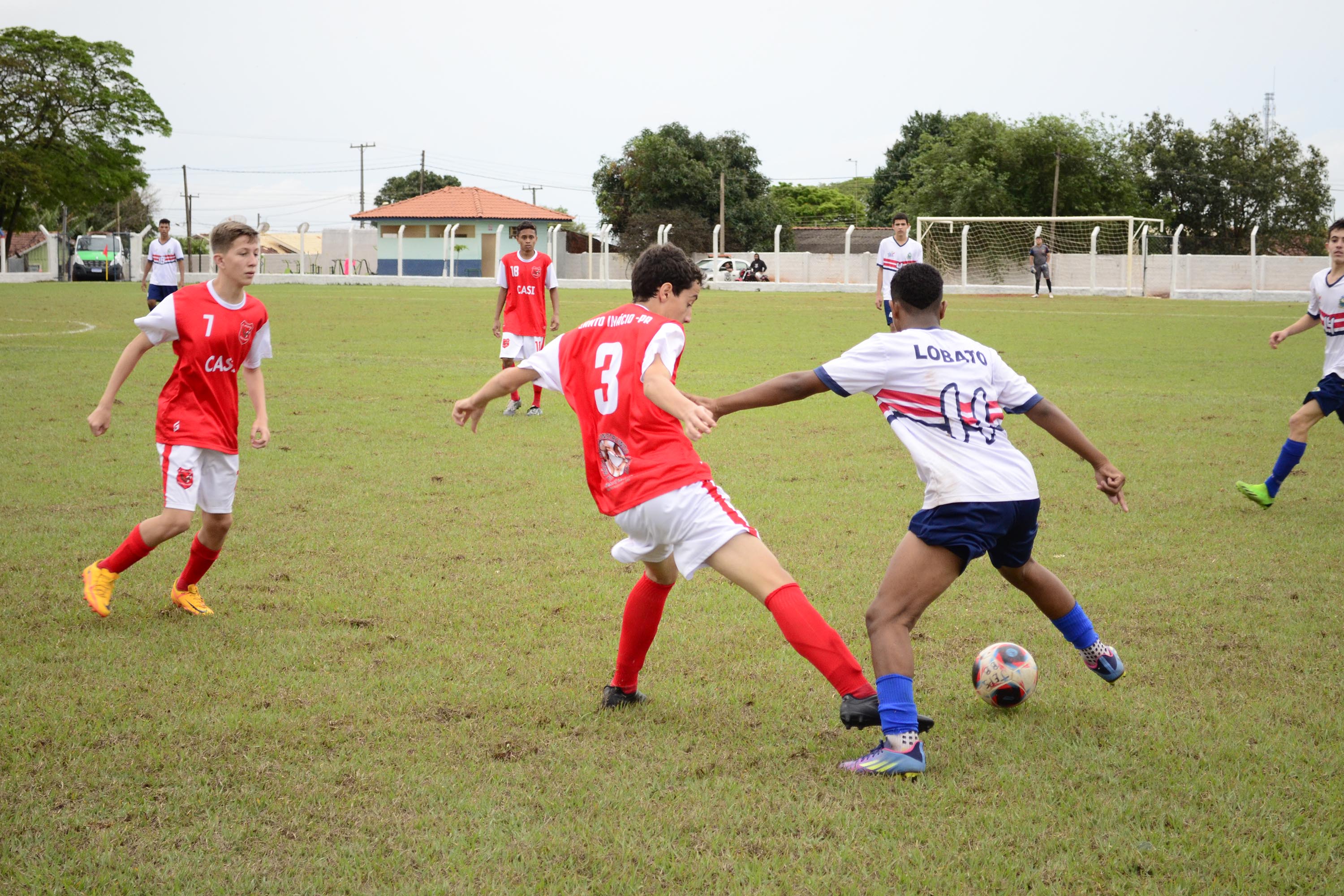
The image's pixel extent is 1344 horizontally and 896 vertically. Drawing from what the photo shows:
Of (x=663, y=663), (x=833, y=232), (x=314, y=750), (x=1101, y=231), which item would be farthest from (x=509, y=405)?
(x=833, y=232)

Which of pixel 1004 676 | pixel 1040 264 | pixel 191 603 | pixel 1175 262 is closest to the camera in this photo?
pixel 1004 676

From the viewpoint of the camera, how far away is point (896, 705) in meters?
3.57

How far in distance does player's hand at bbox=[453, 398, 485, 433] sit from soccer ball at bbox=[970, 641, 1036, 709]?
2089 mm

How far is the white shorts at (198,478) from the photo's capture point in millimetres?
5125

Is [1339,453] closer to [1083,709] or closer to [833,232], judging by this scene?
[1083,709]

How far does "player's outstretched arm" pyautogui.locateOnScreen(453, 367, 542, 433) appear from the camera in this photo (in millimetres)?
3941

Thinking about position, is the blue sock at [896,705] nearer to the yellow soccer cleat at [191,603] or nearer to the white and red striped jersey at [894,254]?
the yellow soccer cleat at [191,603]

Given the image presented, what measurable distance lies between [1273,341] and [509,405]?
7.31m

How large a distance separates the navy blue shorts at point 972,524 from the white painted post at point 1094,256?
125 feet

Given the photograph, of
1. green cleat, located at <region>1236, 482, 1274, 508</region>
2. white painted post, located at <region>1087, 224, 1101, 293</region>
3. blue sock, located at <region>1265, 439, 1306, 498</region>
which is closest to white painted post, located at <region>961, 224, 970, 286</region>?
white painted post, located at <region>1087, 224, 1101, 293</region>

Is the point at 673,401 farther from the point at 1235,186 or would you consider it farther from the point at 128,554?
the point at 1235,186

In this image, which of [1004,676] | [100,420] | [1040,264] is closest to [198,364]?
[100,420]

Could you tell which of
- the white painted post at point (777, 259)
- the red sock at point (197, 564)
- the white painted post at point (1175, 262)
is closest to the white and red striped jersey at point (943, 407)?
the red sock at point (197, 564)

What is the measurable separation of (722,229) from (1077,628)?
56.5 meters
